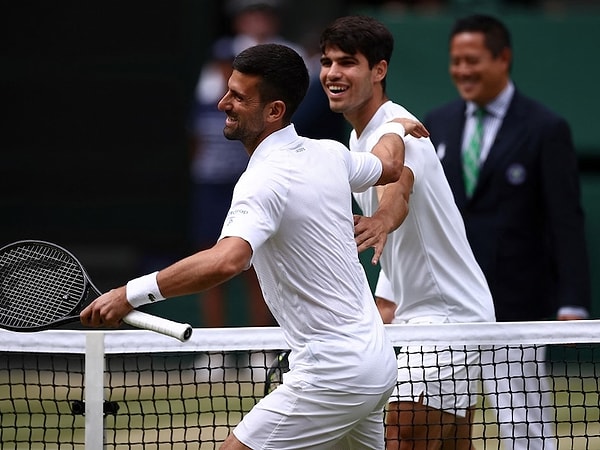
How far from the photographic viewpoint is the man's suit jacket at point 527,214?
6520 millimetres

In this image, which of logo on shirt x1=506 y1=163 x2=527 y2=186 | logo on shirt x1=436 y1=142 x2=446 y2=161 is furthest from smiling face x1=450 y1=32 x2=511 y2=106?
logo on shirt x1=506 y1=163 x2=527 y2=186

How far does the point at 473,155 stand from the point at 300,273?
8.42 feet

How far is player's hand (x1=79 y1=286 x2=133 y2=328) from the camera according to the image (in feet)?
13.6

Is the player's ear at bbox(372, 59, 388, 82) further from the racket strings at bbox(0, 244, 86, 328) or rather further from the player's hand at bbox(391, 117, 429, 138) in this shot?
the racket strings at bbox(0, 244, 86, 328)

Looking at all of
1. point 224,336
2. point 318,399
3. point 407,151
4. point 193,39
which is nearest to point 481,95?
point 407,151

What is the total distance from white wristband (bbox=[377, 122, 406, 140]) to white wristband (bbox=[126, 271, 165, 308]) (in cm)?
133

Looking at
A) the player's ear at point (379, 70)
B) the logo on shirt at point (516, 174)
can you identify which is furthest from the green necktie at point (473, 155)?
the player's ear at point (379, 70)

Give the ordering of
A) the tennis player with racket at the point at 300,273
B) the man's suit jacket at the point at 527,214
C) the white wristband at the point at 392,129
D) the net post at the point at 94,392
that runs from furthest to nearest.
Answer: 1. the man's suit jacket at the point at 527,214
2. the white wristband at the point at 392,129
3. the net post at the point at 94,392
4. the tennis player with racket at the point at 300,273

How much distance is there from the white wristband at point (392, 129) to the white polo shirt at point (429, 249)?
0.05m

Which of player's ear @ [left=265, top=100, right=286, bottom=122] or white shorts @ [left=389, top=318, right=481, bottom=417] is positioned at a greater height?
player's ear @ [left=265, top=100, right=286, bottom=122]

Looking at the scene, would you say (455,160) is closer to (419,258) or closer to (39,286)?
(419,258)

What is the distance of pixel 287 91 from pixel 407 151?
90 centimetres

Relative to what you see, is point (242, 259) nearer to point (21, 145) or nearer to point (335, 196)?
point (335, 196)

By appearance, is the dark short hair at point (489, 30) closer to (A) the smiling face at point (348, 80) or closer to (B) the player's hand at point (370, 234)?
(A) the smiling face at point (348, 80)
